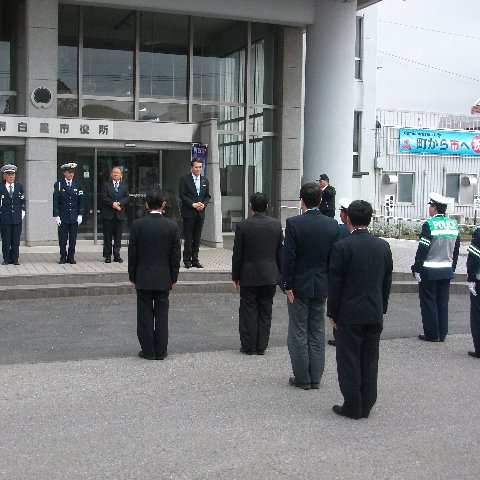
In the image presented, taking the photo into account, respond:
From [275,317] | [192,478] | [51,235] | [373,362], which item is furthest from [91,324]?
[51,235]

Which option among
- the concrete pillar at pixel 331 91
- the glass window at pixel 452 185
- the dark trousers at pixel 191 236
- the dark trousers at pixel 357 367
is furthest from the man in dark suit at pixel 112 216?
the glass window at pixel 452 185

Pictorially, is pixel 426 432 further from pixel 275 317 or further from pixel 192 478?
pixel 275 317

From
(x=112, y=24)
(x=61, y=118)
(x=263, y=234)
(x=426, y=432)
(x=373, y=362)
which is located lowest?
(x=426, y=432)

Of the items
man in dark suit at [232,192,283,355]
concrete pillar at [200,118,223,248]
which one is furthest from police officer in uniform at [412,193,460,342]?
concrete pillar at [200,118,223,248]

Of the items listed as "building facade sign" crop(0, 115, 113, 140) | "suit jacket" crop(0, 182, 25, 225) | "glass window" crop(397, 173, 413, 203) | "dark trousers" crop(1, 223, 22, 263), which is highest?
"building facade sign" crop(0, 115, 113, 140)

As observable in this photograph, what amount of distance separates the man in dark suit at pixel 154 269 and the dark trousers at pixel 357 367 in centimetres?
258

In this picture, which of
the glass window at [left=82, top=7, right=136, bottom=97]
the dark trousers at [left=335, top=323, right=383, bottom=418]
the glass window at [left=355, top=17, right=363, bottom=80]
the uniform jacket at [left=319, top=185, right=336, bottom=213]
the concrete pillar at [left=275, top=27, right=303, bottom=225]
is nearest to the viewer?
the dark trousers at [left=335, top=323, right=383, bottom=418]

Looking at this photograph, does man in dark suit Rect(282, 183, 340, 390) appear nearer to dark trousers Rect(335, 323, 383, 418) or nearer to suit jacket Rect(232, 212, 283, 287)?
dark trousers Rect(335, 323, 383, 418)

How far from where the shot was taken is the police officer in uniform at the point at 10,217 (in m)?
15.3

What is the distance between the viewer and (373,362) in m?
7.11

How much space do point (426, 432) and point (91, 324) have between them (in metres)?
5.80

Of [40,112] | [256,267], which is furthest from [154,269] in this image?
[40,112]

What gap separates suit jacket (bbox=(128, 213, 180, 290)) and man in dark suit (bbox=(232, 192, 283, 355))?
2.35 ft

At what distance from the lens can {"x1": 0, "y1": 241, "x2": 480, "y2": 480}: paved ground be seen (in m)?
5.82
